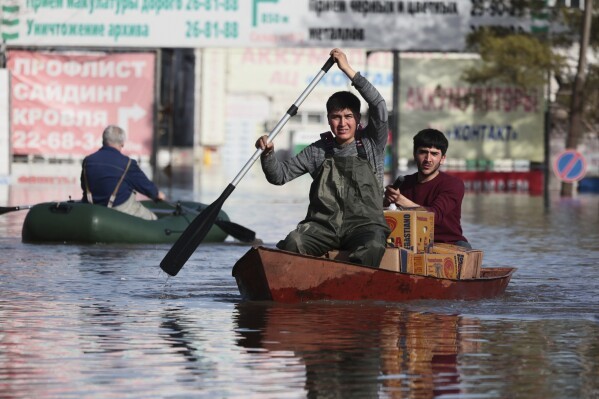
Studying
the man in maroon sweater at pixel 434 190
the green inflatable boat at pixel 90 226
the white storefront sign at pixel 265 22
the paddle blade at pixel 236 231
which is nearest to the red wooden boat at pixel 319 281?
the man in maroon sweater at pixel 434 190

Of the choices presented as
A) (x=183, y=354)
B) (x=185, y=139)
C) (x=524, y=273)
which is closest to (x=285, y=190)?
(x=524, y=273)

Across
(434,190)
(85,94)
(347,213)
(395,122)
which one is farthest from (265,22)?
(347,213)

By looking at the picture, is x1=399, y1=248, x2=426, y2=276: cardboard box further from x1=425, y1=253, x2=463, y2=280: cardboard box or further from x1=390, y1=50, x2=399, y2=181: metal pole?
x1=390, y1=50, x2=399, y2=181: metal pole

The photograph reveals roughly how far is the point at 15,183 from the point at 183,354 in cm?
3268

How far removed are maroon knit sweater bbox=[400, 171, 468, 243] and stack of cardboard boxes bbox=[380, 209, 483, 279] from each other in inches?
10.7

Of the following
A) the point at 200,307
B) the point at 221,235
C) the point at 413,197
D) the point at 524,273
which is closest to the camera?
the point at 200,307

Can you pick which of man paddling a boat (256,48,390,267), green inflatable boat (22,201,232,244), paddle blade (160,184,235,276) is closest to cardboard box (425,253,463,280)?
man paddling a boat (256,48,390,267)

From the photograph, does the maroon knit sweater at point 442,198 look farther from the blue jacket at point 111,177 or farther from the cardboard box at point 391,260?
the blue jacket at point 111,177

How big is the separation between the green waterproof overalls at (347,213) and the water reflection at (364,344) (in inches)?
17.5

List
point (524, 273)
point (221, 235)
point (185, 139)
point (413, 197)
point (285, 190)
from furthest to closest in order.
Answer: point (185, 139) → point (285, 190) → point (221, 235) → point (524, 273) → point (413, 197)

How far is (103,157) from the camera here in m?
20.5

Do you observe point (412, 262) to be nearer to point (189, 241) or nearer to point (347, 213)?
point (347, 213)

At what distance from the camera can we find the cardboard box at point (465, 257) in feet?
44.4

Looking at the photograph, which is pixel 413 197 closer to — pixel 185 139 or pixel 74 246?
pixel 74 246
